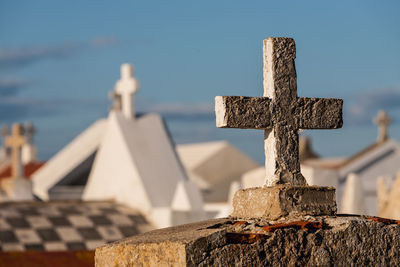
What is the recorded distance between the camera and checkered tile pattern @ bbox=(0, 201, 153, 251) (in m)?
12.7

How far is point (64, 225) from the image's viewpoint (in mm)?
13438

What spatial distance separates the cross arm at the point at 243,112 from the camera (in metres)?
4.61

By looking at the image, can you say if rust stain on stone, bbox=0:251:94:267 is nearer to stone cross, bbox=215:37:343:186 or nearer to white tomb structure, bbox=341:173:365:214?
white tomb structure, bbox=341:173:365:214

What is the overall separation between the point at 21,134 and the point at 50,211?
3333 mm

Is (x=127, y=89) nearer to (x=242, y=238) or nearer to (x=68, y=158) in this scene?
(x=68, y=158)

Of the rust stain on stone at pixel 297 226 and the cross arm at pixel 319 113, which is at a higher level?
the cross arm at pixel 319 113

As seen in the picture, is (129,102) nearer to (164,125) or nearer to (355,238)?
(164,125)

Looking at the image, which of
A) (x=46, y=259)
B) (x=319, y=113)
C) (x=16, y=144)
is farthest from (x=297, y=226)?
(x=16, y=144)

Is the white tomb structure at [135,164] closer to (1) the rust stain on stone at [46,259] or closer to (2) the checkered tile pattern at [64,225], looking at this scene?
(2) the checkered tile pattern at [64,225]

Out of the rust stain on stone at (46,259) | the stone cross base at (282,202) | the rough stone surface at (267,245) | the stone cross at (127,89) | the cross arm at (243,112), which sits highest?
the stone cross at (127,89)

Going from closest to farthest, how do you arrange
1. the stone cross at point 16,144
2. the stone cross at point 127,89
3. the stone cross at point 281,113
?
1. the stone cross at point 281,113
2. the stone cross at point 127,89
3. the stone cross at point 16,144

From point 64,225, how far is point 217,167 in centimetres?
1283

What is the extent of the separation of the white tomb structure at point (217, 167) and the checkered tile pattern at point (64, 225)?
10051mm

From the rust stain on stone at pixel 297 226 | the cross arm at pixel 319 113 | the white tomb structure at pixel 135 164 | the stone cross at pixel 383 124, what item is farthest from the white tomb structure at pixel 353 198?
the stone cross at pixel 383 124
